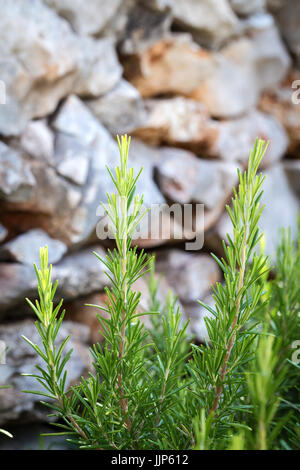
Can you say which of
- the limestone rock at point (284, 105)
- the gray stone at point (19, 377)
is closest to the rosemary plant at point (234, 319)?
the gray stone at point (19, 377)

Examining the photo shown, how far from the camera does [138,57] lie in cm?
123

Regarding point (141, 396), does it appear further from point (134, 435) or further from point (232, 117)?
point (232, 117)

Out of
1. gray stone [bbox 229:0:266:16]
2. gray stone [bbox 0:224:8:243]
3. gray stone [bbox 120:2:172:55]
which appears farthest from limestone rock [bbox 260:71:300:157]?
gray stone [bbox 0:224:8:243]

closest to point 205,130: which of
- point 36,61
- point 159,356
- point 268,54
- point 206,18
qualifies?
point 206,18

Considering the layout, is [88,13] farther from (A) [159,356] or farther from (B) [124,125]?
(A) [159,356]

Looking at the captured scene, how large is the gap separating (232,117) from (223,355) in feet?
4.14

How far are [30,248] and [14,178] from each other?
0.15 meters

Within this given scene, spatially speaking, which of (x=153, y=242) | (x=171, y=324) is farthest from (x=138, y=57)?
(x=171, y=324)

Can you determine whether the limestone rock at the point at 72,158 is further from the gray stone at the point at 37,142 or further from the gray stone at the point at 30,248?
the gray stone at the point at 30,248

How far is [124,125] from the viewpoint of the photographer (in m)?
1.18

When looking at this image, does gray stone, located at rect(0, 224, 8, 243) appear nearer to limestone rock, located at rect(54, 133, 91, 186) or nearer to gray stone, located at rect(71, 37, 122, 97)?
limestone rock, located at rect(54, 133, 91, 186)

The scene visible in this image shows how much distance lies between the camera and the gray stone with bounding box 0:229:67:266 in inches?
36.4

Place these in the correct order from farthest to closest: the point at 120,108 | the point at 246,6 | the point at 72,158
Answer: the point at 246,6, the point at 120,108, the point at 72,158
